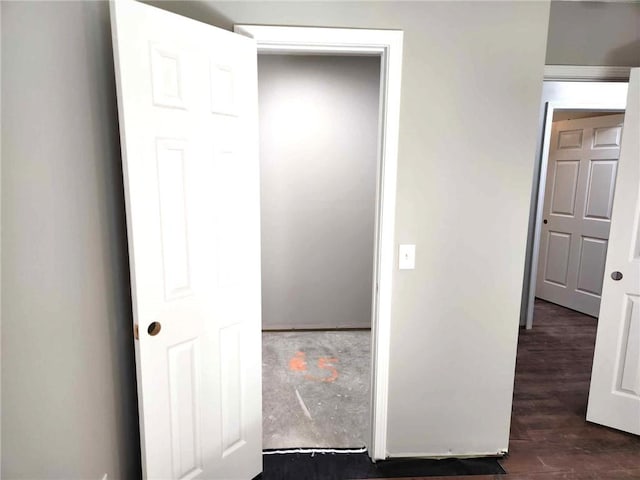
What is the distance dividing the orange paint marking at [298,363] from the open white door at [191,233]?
1153 mm

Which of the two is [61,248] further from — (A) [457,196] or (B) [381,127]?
(A) [457,196]

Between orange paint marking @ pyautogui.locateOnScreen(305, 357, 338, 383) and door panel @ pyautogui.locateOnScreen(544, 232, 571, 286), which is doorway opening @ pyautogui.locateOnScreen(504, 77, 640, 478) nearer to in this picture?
door panel @ pyautogui.locateOnScreen(544, 232, 571, 286)

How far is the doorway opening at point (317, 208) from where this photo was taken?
326 cm

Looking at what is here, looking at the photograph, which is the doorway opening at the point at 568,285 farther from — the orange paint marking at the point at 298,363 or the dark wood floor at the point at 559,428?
the orange paint marking at the point at 298,363

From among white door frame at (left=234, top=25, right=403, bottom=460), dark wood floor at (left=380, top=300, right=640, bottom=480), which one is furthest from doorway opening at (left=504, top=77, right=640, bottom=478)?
white door frame at (left=234, top=25, right=403, bottom=460)

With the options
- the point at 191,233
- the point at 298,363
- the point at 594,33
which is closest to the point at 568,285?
the point at 594,33

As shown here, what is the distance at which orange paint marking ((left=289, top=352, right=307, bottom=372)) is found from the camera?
2.94 metres

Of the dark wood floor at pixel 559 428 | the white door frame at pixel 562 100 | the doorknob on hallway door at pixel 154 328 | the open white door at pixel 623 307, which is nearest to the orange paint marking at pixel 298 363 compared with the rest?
the dark wood floor at pixel 559 428

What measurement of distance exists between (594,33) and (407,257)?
2037 mm

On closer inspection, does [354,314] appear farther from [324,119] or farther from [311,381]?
[324,119]

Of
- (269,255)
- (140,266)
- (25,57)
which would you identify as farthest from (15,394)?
(269,255)

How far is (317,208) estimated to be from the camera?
3.51 metres

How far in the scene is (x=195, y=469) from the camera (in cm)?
161

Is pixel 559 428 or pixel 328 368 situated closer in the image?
pixel 559 428
